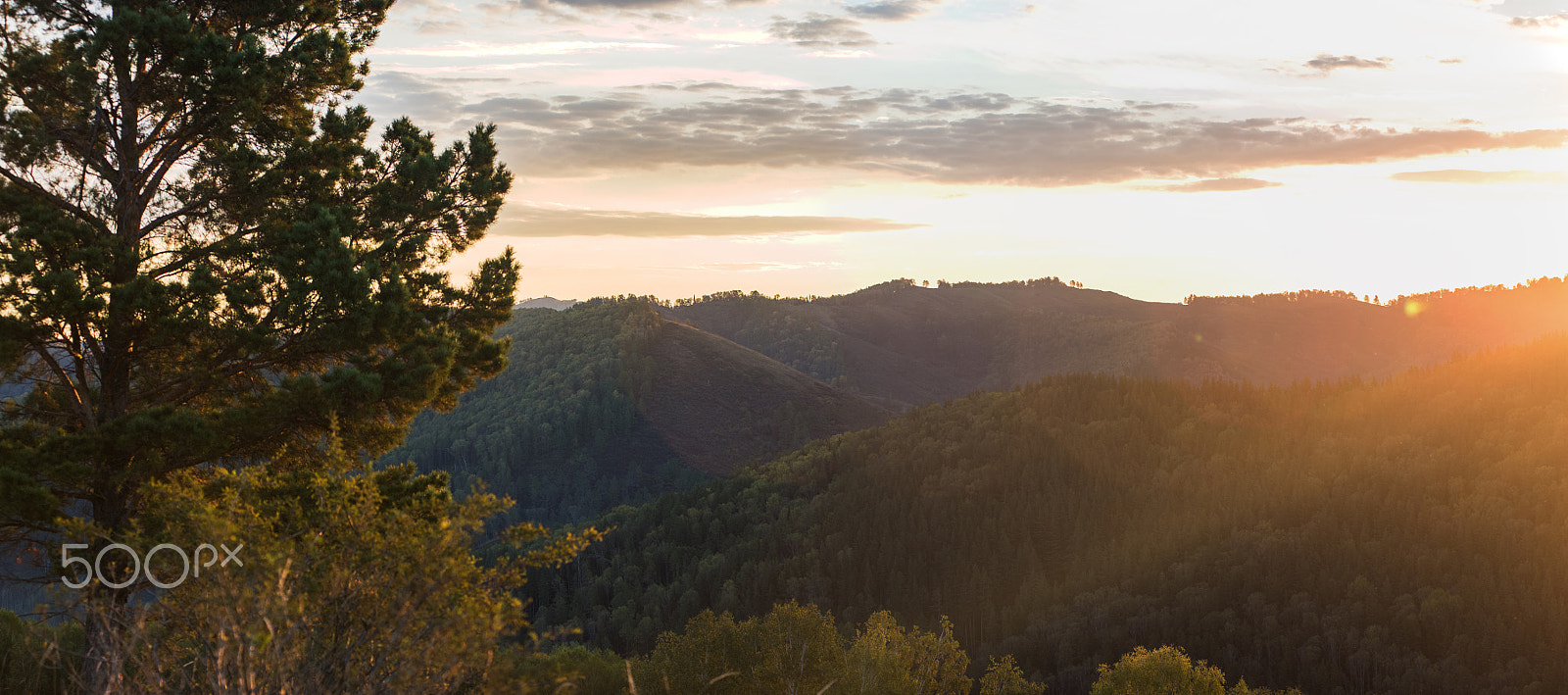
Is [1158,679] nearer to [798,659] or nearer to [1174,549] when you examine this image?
[798,659]

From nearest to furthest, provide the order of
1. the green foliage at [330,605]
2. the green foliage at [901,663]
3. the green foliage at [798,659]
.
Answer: the green foliage at [330,605] < the green foliage at [901,663] < the green foliage at [798,659]

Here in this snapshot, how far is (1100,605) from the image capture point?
134 metres

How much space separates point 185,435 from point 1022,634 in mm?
126344

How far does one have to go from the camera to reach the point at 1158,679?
57.2 metres

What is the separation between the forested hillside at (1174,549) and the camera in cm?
12288

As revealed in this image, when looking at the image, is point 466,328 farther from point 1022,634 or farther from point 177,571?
point 1022,634

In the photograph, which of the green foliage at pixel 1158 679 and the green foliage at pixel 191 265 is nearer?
the green foliage at pixel 191 265

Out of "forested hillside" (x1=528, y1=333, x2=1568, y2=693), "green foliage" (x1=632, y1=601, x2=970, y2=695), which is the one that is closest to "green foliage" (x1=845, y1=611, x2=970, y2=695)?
"green foliage" (x1=632, y1=601, x2=970, y2=695)

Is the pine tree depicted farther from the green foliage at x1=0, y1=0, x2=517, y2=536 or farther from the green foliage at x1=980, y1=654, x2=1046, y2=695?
the green foliage at x1=980, y1=654, x2=1046, y2=695

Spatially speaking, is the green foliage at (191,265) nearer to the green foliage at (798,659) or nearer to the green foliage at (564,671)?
the green foliage at (564,671)

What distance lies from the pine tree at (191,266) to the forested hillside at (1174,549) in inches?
4289

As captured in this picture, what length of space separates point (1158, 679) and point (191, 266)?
52.5 metres

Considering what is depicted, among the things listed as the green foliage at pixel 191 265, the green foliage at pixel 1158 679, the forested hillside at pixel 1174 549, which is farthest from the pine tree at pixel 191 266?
the forested hillside at pixel 1174 549

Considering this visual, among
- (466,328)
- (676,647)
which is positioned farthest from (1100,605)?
(466,328)
